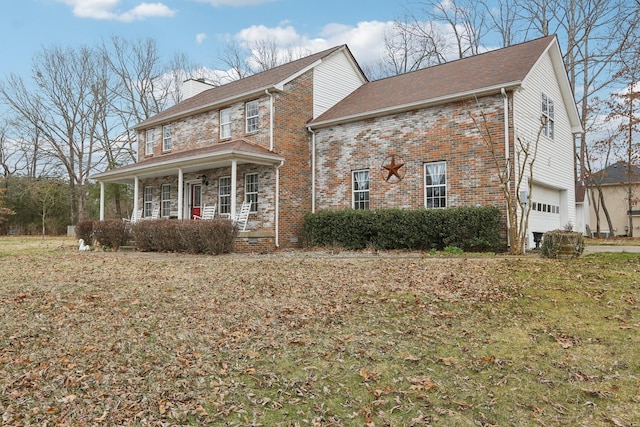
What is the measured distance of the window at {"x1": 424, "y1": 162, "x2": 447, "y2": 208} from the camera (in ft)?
42.1

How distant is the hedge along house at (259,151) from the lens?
48.4 ft

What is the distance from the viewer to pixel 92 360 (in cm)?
443

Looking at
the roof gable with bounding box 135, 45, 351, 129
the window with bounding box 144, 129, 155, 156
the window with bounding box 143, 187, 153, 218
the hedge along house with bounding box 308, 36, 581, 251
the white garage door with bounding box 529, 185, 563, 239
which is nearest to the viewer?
the hedge along house with bounding box 308, 36, 581, 251

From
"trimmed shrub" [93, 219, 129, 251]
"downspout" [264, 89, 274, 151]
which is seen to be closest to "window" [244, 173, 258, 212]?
"downspout" [264, 89, 274, 151]

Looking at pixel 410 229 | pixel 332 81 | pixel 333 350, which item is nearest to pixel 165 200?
pixel 332 81

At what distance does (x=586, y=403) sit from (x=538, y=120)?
11.8m

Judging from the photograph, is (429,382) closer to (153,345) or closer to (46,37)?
(153,345)

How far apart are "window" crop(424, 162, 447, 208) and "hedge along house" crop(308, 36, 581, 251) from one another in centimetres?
3

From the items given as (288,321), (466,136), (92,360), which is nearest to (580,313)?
(288,321)

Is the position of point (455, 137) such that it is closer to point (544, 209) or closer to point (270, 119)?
point (544, 209)

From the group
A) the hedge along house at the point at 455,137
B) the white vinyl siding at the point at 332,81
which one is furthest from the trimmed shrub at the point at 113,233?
the white vinyl siding at the point at 332,81

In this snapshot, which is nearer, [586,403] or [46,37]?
[586,403]

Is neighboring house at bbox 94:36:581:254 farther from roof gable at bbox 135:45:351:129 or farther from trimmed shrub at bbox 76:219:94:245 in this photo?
trimmed shrub at bbox 76:219:94:245

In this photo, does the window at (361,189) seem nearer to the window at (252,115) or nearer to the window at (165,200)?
the window at (252,115)
